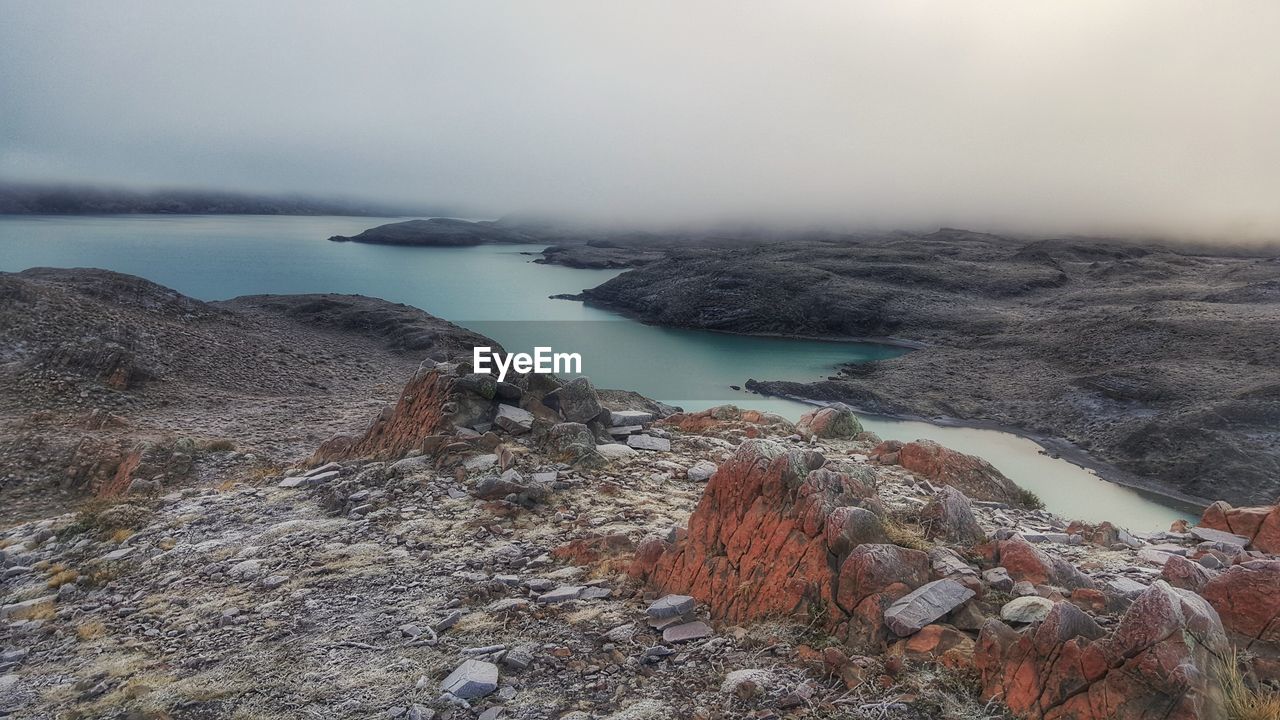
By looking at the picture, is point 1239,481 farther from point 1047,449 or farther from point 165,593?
point 165,593

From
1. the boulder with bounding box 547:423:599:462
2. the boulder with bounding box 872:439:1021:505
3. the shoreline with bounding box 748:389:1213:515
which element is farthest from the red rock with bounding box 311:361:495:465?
the shoreline with bounding box 748:389:1213:515

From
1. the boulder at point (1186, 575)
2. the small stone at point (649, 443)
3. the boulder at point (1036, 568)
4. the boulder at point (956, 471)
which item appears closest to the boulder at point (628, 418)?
the small stone at point (649, 443)

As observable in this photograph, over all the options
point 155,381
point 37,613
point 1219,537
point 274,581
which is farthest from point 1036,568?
point 155,381

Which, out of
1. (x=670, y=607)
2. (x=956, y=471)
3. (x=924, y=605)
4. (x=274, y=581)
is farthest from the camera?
(x=956, y=471)

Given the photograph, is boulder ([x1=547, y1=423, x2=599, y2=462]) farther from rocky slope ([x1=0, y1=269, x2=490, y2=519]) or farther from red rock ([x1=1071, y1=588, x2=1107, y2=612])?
rocky slope ([x1=0, y1=269, x2=490, y2=519])

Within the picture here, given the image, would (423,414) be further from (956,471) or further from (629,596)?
(956,471)

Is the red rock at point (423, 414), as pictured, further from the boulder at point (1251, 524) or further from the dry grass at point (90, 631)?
the boulder at point (1251, 524)

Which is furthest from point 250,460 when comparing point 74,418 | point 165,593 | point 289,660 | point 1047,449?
point 1047,449
